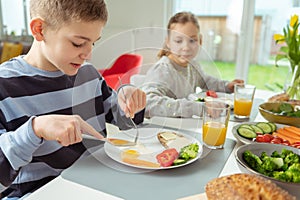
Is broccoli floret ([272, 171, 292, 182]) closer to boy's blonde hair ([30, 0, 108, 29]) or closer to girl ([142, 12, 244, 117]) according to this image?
girl ([142, 12, 244, 117])

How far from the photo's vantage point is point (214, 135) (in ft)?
3.09

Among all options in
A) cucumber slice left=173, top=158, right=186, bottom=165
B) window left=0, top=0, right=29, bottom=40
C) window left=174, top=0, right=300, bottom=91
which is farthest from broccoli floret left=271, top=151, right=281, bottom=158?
window left=0, top=0, right=29, bottom=40

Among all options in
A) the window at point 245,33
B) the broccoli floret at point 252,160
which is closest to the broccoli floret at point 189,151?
the broccoli floret at point 252,160

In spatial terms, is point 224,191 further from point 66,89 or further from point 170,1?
point 170,1

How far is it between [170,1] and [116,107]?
3.11m

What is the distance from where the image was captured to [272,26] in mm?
3471

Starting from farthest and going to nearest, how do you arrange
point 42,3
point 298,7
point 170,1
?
point 170,1
point 298,7
point 42,3

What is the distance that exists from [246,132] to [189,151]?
9.7 inches

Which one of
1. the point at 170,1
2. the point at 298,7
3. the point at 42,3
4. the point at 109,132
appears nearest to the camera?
the point at 42,3

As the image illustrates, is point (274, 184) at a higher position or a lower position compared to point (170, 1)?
lower

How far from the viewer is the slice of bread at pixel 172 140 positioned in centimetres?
91

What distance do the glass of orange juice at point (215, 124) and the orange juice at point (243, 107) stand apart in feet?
0.99

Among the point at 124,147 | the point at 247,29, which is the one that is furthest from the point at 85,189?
the point at 247,29

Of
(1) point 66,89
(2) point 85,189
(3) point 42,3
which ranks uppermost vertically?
(3) point 42,3
